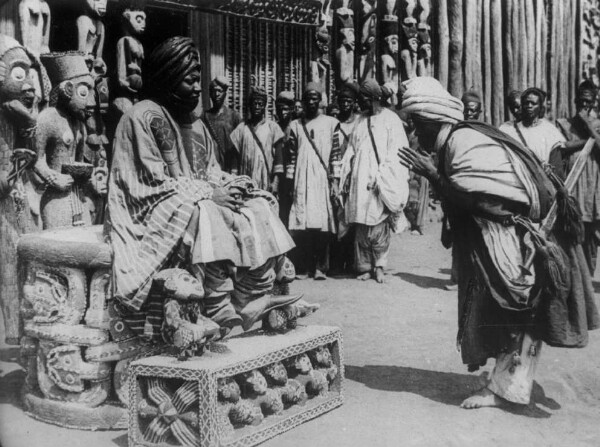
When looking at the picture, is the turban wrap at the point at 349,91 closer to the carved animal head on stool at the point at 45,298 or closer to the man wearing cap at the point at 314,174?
the man wearing cap at the point at 314,174

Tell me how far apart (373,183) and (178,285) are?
4.99 metres

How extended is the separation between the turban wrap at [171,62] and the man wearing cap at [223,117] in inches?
147

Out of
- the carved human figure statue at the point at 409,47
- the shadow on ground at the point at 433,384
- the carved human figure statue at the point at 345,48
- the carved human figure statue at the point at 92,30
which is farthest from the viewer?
the carved human figure statue at the point at 409,47

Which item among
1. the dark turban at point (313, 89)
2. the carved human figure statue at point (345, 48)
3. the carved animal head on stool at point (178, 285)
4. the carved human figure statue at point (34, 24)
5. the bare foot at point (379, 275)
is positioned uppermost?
the carved human figure statue at point (345, 48)

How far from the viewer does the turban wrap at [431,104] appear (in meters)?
4.56

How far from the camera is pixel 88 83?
5910 mm

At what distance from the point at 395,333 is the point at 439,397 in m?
1.66

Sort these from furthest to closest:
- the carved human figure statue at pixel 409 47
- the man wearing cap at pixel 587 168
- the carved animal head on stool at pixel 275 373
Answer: the carved human figure statue at pixel 409 47 → the man wearing cap at pixel 587 168 → the carved animal head on stool at pixel 275 373

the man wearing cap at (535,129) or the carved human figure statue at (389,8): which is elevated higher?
the carved human figure statue at (389,8)

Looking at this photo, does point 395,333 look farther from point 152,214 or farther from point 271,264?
point 152,214

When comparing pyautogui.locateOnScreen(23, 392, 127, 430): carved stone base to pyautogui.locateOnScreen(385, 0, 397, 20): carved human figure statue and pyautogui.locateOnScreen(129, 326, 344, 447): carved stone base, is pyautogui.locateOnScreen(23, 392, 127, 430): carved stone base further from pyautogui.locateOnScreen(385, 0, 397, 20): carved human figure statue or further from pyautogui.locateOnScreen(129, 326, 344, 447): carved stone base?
pyautogui.locateOnScreen(385, 0, 397, 20): carved human figure statue

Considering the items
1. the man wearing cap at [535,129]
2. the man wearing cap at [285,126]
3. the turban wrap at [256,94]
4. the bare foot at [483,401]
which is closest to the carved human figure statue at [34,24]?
the turban wrap at [256,94]

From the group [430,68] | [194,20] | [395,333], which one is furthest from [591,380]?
[430,68]

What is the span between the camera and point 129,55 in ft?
25.7
